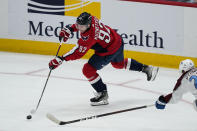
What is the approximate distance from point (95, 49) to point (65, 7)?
260cm

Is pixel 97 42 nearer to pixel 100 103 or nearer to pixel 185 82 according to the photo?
pixel 100 103

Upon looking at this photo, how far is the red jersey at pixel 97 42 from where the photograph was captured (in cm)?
522

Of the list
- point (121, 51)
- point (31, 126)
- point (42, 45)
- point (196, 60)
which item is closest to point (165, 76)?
point (196, 60)

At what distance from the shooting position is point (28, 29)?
818 centimetres

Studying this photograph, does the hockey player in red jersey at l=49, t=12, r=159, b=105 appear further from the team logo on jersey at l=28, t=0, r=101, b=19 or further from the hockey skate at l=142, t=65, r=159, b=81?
the team logo on jersey at l=28, t=0, r=101, b=19

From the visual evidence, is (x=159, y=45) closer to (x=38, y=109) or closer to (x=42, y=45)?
(x=42, y=45)

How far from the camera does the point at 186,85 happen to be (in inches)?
174

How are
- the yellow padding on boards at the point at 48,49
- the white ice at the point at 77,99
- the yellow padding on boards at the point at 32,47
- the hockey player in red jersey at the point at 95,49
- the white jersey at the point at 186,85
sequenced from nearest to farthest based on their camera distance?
the white jersey at the point at 186,85, the white ice at the point at 77,99, the hockey player in red jersey at the point at 95,49, the yellow padding on boards at the point at 48,49, the yellow padding on boards at the point at 32,47

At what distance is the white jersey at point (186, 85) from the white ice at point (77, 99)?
459 mm

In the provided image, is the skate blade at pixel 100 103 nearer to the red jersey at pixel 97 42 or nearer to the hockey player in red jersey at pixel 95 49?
the hockey player in red jersey at pixel 95 49

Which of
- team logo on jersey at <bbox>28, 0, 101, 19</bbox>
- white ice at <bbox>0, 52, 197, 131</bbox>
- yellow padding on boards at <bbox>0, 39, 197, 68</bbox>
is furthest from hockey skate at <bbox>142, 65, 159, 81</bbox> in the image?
team logo on jersey at <bbox>28, 0, 101, 19</bbox>

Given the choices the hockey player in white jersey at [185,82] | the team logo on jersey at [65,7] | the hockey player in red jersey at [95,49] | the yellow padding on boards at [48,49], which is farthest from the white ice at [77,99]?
the team logo on jersey at [65,7]

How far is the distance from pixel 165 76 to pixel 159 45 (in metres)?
0.62

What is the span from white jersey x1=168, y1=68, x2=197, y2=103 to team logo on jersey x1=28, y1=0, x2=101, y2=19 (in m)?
3.53
